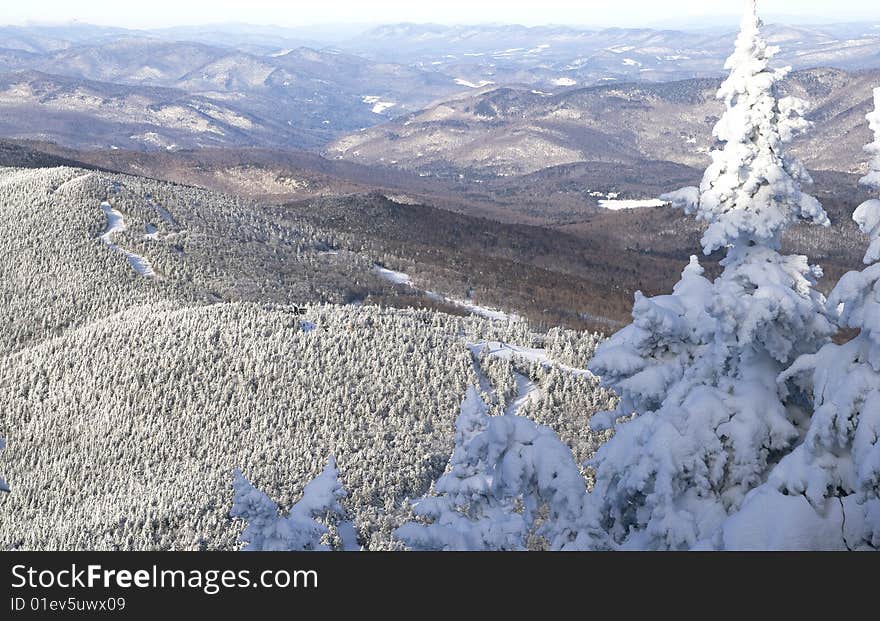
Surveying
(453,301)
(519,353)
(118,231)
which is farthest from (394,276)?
(519,353)

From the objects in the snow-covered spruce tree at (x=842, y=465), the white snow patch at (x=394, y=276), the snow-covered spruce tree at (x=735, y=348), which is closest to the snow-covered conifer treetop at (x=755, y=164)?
the snow-covered spruce tree at (x=735, y=348)

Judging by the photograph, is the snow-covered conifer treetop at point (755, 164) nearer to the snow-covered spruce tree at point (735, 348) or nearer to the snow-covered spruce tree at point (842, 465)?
the snow-covered spruce tree at point (735, 348)

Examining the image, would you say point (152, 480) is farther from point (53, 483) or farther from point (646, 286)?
point (646, 286)

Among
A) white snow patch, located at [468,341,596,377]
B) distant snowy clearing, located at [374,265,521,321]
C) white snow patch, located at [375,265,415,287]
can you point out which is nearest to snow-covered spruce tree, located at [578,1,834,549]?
white snow patch, located at [468,341,596,377]

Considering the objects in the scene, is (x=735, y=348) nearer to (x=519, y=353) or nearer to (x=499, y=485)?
(x=499, y=485)

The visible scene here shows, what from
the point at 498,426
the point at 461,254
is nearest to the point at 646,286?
the point at 461,254
